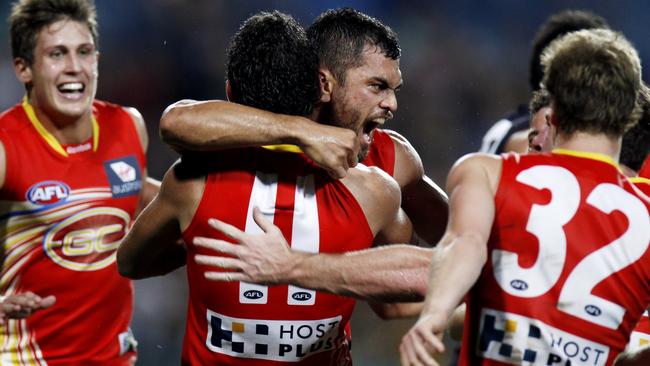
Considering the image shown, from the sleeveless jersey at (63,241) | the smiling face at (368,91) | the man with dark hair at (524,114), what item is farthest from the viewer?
the man with dark hair at (524,114)

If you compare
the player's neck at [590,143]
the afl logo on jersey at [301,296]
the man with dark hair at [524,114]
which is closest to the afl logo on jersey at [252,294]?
the afl logo on jersey at [301,296]

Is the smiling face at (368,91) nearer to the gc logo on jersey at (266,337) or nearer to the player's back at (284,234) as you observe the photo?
the player's back at (284,234)

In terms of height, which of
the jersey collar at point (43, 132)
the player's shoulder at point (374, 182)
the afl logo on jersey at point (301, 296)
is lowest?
the afl logo on jersey at point (301, 296)

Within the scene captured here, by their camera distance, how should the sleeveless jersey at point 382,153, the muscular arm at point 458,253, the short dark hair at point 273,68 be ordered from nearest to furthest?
the muscular arm at point 458,253
the short dark hair at point 273,68
the sleeveless jersey at point 382,153

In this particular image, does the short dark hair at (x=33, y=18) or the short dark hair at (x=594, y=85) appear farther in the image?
the short dark hair at (x=33, y=18)

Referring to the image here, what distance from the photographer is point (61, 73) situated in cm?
449

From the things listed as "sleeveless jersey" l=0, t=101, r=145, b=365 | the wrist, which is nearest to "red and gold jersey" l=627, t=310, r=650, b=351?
the wrist

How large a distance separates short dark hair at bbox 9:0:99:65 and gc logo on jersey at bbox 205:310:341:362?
6.66 ft

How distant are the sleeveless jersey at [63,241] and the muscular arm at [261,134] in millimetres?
1428

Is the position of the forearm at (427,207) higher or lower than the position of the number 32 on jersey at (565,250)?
lower

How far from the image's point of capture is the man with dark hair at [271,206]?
3.06 m

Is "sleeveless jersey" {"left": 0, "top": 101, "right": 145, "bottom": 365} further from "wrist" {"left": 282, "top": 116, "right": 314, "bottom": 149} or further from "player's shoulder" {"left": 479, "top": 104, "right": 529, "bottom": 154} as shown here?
"player's shoulder" {"left": 479, "top": 104, "right": 529, "bottom": 154}

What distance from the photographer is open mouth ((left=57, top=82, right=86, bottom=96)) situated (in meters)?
4.48

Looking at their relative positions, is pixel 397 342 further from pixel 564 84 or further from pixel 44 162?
pixel 564 84
